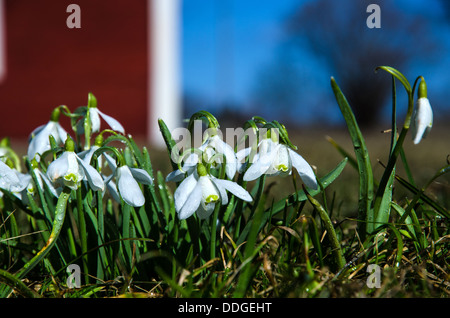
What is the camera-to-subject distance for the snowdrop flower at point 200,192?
0.82m

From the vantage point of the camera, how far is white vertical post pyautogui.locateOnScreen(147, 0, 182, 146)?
6.28 metres

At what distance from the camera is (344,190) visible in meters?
2.29

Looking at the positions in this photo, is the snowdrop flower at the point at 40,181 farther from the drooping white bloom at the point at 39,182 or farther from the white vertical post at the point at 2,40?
the white vertical post at the point at 2,40

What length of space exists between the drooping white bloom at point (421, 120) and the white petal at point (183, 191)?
1.24ft

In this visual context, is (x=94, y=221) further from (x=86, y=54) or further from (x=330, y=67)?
(x=330, y=67)

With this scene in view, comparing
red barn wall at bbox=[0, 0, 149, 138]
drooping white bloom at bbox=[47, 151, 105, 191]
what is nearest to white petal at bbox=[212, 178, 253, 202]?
drooping white bloom at bbox=[47, 151, 105, 191]

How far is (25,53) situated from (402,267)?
645 centimetres

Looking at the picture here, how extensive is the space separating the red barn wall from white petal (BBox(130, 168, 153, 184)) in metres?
5.64

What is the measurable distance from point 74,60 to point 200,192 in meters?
6.08
